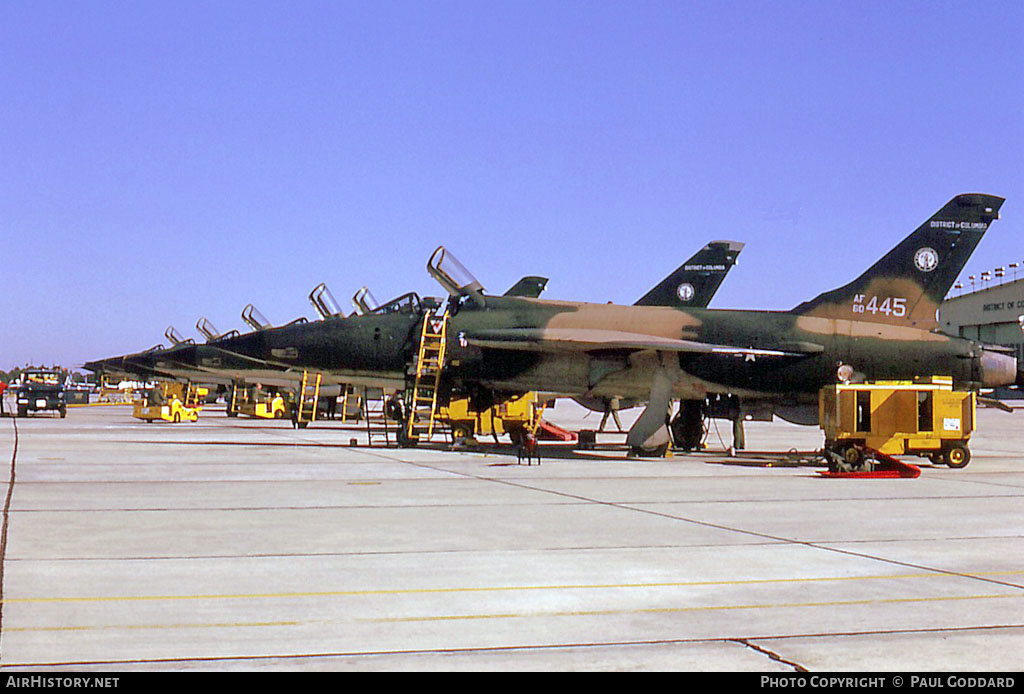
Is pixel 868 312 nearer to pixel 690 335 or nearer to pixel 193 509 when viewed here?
pixel 690 335

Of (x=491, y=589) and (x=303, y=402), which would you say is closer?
(x=491, y=589)

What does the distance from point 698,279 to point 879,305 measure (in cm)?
734

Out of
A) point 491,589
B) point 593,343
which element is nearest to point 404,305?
point 593,343

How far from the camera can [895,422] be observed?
17.4m

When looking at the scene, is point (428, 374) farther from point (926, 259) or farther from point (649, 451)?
point (926, 259)

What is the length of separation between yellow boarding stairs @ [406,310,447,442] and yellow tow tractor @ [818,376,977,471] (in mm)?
7284

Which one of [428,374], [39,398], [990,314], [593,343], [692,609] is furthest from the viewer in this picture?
[990,314]

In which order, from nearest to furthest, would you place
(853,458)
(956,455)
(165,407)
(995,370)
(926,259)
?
(853,458) → (956,455) → (995,370) → (926,259) → (165,407)

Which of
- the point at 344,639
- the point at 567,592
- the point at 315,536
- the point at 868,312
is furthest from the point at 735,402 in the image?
the point at 344,639

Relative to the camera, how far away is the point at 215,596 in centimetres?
644

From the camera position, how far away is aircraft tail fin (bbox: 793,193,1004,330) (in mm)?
20594

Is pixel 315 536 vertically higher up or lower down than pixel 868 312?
lower down
